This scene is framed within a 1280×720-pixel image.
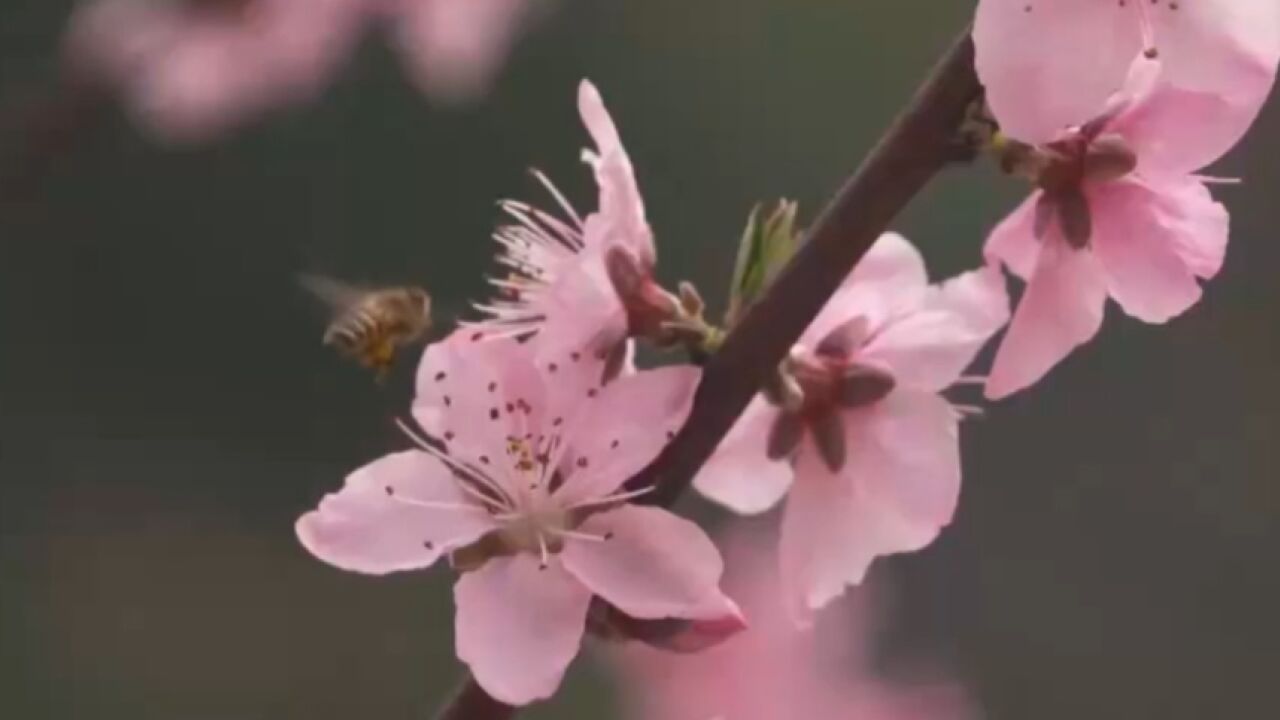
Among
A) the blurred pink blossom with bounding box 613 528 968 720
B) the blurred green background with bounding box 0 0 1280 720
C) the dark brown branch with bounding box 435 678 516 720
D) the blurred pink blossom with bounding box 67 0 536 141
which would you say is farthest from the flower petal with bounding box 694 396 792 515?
the blurred green background with bounding box 0 0 1280 720

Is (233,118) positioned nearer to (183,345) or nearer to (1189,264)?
(183,345)

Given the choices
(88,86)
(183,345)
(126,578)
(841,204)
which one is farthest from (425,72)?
(841,204)

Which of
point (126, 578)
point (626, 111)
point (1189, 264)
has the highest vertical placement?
point (1189, 264)

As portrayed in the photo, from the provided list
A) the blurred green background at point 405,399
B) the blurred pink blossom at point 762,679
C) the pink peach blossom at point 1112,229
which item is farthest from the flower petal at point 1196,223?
the blurred green background at point 405,399

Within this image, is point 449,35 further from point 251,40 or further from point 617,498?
point 617,498

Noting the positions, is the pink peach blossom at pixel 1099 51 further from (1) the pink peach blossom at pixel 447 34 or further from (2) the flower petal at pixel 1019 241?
(1) the pink peach blossom at pixel 447 34

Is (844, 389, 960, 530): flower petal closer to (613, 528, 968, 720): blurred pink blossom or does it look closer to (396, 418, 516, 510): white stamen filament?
(396, 418, 516, 510): white stamen filament

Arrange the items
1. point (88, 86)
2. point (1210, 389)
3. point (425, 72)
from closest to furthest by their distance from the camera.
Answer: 1. point (88, 86)
2. point (425, 72)
3. point (1210, 389)
